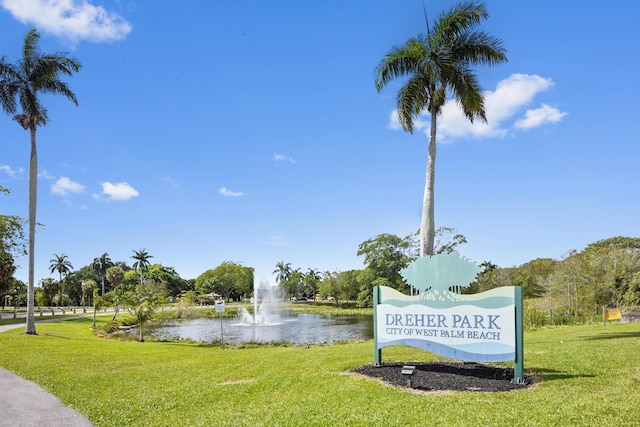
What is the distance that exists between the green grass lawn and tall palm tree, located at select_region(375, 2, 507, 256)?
289 inches

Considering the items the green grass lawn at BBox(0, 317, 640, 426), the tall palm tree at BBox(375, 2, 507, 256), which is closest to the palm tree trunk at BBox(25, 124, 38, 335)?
the green grass lawn at BBox(0, 317, 640, 426)

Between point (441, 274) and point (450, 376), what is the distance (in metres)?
2.36

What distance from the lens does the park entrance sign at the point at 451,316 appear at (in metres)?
9.30

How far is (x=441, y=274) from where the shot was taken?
1038 cm

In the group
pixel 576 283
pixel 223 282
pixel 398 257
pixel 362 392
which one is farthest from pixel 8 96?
pixel 223 282

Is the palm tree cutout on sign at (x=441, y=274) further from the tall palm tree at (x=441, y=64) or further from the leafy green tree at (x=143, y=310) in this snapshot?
the leafy green tree at (x=143, y=310)

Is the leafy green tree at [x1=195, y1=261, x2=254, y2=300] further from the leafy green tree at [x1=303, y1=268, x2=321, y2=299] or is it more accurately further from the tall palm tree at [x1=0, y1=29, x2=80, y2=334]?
the tall palm tree at [x1=0, y1=29, x2=80, y2=334]

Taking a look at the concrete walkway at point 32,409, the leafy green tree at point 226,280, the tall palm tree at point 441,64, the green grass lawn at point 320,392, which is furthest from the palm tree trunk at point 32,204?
the leafy green tree at point 226,280

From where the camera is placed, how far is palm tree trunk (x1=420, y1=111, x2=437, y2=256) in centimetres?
1343

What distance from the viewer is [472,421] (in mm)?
6684

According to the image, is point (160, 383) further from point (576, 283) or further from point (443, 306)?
point (576, 283)

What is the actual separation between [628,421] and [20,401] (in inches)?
442

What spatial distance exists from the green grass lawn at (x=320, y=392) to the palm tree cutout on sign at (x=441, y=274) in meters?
2.50

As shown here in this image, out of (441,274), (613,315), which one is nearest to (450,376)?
(441,274)
